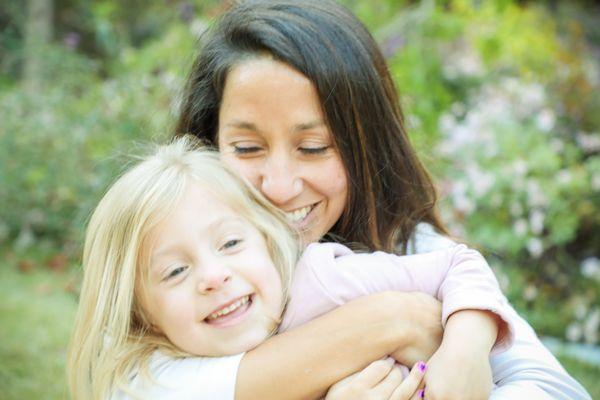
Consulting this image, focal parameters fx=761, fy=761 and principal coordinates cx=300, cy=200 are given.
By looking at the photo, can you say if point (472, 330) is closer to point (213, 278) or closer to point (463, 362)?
point (463, 362)

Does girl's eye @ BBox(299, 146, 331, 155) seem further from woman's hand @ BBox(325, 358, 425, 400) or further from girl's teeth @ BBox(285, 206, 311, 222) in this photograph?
woman's hand @ BBox(325, 358, 425, 400)

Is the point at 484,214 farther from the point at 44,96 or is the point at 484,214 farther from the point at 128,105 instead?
the point at 44,96

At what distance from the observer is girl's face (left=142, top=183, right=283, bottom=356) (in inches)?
78.3

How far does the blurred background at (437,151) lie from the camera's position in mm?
5023

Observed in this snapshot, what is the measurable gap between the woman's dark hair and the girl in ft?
1.15

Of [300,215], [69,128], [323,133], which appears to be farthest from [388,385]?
[69,128]

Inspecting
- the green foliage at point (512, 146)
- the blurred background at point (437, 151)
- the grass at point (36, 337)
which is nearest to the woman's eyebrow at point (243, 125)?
the blurred background at point (437, 151)

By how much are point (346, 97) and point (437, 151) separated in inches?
131

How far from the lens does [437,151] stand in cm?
550

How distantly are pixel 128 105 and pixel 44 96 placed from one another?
1.46 metres

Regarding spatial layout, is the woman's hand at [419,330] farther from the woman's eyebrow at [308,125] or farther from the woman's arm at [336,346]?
the woman's eyebrow at [308,125]

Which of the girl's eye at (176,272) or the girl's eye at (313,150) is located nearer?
the girl's eye at (176,272)

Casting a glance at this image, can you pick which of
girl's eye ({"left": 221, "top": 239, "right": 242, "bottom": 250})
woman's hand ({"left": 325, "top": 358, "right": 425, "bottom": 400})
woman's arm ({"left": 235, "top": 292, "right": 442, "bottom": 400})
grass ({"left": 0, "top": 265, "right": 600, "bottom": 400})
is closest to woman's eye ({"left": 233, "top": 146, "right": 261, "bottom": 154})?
girl's eye ({"left": 221, "top": 239, "right": 242, "bottom": 250})

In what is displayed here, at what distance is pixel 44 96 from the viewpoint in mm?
6555
